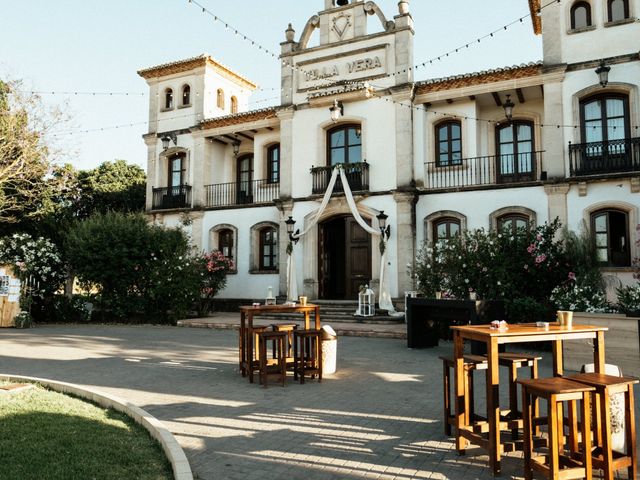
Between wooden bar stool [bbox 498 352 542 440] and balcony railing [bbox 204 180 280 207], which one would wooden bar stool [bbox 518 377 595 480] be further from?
balcony railing [bbox 204 180 280 207]

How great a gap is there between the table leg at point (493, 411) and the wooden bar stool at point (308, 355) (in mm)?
3375

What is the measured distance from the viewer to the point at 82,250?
1645 cm

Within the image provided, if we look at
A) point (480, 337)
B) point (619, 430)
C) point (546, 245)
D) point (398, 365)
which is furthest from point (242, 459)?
point (546, 245)

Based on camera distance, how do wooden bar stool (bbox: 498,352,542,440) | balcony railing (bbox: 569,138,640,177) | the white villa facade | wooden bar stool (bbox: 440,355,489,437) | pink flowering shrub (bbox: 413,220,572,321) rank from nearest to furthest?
wooden bar stool (bbox: 498,352,542,440), wooden bar stool (bbox: 440,355,489,437), pink flowering shrub (bbox: 413,220,572,321), balcony railing (bbox: 569,138,640,177), the white villa facade

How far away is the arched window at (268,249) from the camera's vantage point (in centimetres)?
1931

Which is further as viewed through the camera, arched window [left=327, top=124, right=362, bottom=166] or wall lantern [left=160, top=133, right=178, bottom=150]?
wall lantern [left=160, top=133, right=178, bottom=150]

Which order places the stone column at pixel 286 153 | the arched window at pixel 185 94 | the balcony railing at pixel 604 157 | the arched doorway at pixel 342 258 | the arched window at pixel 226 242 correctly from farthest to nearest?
the arched window at pixel 185 94, the arched window at pixel 226 242, the stone column at pixel 286 153, the arched doorway at pixel 342 258, the balcony railing at pixel 604 157

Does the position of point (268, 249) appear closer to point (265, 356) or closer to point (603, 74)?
point (603, 74)

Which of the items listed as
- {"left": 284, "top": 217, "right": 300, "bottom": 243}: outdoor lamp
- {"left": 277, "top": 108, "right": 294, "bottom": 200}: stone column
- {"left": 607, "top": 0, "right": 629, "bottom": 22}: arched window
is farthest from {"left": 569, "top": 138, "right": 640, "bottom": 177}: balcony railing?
{"left": 277, "top": 108, "right": 294, "bottom": 200}: stone column

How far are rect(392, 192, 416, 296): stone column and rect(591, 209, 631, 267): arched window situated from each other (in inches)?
197

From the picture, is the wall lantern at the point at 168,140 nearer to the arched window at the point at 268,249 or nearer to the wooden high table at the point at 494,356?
the arched window at the point at 268,249

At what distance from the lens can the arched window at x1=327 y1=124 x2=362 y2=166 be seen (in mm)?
17641

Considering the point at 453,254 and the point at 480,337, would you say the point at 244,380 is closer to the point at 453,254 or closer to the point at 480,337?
the point at 480,337

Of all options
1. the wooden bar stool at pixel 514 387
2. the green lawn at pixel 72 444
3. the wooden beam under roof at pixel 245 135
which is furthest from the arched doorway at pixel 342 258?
the wooden bar stool at pixel 514 387
